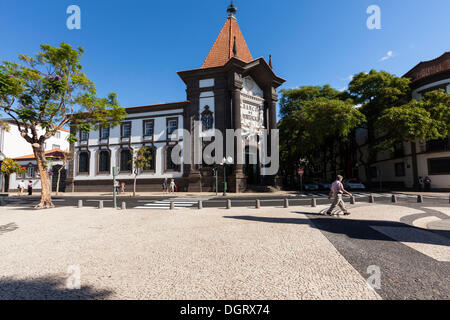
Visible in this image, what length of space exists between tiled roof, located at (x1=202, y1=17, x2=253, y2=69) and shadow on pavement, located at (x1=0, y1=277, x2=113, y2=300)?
25.9 m

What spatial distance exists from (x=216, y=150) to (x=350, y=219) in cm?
1660

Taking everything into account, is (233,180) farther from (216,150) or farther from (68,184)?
(68,184)

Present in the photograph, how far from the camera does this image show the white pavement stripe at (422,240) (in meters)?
4.25

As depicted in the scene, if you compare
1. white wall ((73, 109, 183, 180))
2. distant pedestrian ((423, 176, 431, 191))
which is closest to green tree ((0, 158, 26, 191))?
white wall ((73, 109, 183, 180))

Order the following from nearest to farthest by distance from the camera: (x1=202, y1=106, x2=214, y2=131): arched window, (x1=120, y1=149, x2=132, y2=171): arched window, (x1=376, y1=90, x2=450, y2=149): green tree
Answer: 1. (x1=376, y1=90, x2=450, y2=149): green tree
2. (x1=202, y1=106, x2=214, y2=131): arched window
3. (x1=120, y1=149, x2=132, y2=171): arched window

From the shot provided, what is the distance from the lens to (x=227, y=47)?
2659 cm

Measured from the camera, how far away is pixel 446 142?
21469 millimetres

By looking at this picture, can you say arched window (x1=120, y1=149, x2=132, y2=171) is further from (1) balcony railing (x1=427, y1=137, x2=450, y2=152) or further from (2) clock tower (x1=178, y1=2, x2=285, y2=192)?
(1) balcony railing (x1=427, y1=137, x2=450, y2=152)

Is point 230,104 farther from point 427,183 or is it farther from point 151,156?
point 427,183

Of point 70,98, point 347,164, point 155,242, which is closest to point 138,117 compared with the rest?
point 70,98

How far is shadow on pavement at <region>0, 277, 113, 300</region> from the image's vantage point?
2.69m

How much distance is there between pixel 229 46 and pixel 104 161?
2242cm

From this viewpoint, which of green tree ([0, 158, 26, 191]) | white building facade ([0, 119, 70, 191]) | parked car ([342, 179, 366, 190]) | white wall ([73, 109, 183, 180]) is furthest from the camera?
white building facade ([0, 119, 70, 191])

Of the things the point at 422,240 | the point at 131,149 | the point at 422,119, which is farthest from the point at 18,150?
the point at 422,119
